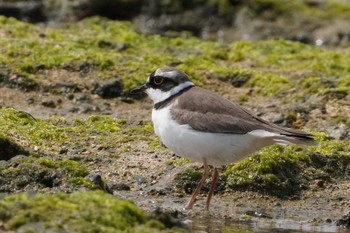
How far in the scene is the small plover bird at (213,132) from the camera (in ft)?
29.7

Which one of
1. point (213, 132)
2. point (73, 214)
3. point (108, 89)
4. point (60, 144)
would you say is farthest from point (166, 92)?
point (108, 89)

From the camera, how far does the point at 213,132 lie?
9.10 m

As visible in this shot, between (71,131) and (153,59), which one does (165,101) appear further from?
(153,59)

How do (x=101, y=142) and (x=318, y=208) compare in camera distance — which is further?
(x=101, y=142)

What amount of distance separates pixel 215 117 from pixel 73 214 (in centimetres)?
245

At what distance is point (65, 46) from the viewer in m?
14.1

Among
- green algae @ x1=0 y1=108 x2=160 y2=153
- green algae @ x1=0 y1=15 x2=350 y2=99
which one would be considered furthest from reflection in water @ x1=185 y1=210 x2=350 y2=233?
green algae @ x1=0 y1=15 x2=350 y2=99

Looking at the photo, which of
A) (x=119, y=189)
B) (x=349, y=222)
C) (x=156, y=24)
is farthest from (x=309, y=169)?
(x=156, y=24)

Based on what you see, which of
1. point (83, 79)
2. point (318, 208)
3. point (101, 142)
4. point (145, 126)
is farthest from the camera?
point (83, 79)

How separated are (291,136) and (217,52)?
596cm

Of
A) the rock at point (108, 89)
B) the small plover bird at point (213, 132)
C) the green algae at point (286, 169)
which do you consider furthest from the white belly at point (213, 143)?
the rock at point (108, 89)

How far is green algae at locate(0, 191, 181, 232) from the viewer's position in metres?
7.00

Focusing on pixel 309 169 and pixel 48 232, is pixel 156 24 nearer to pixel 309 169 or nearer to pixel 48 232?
pixel 309 169

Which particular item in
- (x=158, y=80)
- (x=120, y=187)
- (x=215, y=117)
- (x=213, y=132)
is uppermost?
(x=158, y=80)
